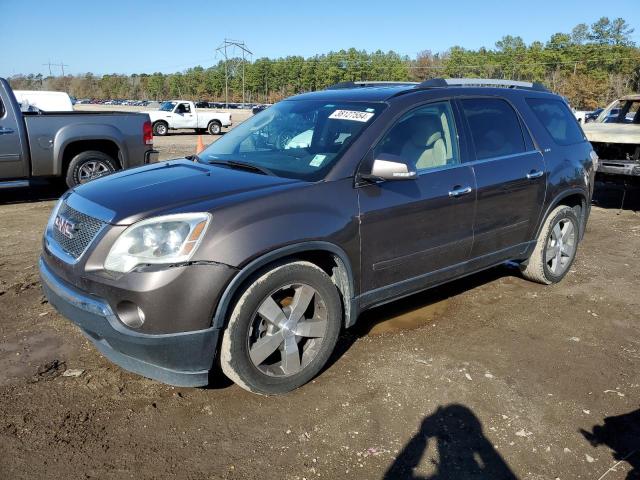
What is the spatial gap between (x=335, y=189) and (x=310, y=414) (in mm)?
1326

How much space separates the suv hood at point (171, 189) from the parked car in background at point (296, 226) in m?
0.02

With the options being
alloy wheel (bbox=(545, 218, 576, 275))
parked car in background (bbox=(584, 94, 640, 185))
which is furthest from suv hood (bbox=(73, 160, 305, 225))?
parked car in background (bbox=(584, 94, 640, 185))

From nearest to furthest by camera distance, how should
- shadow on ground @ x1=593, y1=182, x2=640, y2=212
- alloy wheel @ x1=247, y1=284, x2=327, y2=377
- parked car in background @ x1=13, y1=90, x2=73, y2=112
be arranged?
alloy wheel @ x1=247, y1=284, x2=327, y2=377 → shadow on ground @ x1=593, y1=182, x2=640, y2=212 → parked car in background @ x1=13, y1=90, x2=73, y2=112

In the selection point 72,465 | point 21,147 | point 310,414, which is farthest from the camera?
point 21,147

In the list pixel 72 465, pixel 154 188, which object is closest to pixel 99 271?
pixel 154 188

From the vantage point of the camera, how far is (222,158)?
3.93 metres

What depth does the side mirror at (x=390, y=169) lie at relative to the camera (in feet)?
10.8

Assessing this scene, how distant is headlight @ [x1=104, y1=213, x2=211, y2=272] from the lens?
2.73 m

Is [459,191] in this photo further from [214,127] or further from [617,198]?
[214,127]

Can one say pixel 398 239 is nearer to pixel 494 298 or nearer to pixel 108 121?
pixel 494 298

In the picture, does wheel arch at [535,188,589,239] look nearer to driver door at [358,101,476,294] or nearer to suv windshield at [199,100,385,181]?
driver door at [358,101,476,294]

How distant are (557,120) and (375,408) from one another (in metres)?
3.50

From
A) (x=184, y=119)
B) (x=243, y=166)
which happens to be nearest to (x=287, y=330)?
(x=243, y=166)

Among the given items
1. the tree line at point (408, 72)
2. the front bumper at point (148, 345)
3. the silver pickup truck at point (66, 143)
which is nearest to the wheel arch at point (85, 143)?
the silver pickup truck at point (66, 143)
